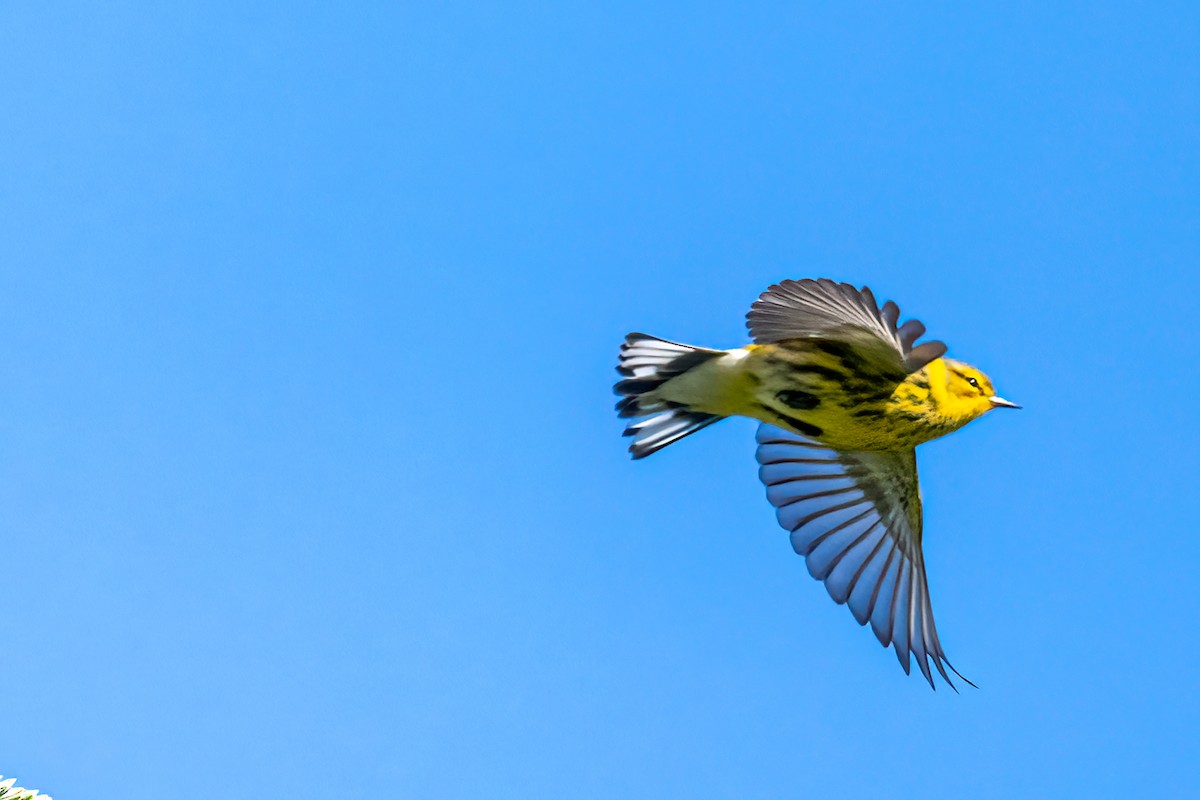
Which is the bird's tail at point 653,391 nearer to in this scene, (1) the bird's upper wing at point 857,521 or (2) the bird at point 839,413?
(2) the bird at point 839,413

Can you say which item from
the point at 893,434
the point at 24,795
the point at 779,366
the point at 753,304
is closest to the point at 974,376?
the point at 893,434

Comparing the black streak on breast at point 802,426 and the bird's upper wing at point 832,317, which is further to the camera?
the black streak on breast at point 802,426

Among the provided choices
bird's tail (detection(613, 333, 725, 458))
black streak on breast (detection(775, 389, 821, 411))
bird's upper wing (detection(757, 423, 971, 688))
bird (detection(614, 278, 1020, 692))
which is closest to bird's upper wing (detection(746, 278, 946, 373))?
bird (detection(614, 278, 1020, 692))

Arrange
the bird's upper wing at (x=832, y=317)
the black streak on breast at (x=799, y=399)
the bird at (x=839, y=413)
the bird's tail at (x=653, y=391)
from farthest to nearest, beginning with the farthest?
the bird's tail at (x=653, y=391) → the black streak on breast at (x=799, y=399) → the bird at (x=839, y=413) → the bird's upper wing at (x=832, y=317)

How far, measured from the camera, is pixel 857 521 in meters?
7.14

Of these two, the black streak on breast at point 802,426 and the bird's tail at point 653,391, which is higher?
the bird's tail at point 653,391

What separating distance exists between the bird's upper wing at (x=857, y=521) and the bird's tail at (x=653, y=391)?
97cm

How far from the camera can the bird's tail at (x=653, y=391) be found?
5.78 metres

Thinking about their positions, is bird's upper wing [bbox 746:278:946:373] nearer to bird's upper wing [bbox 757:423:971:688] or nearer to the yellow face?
the yellow face

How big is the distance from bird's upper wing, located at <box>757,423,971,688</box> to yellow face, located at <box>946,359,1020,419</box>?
950 millimetres

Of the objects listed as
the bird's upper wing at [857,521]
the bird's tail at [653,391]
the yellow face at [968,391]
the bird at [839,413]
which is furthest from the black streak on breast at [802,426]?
the bird's upper wing at [857,521]

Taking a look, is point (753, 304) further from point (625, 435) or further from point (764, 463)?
point (764, 463)

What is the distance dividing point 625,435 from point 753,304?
4.43ft

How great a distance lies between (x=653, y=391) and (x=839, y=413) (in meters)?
0.88
